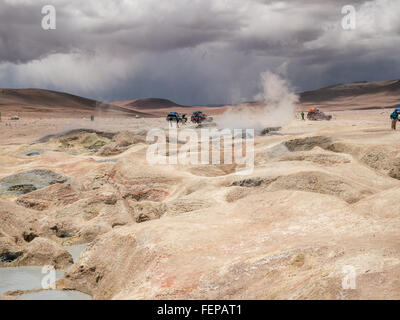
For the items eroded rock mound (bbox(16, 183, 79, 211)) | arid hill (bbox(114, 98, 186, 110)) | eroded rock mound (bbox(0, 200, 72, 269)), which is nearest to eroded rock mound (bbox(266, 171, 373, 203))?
eroded rock mound (bbox(0, 200, 72, 269))

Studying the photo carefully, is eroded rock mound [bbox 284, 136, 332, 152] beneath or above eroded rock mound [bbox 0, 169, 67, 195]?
above

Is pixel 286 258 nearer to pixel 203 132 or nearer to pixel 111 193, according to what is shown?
pixel 111 193

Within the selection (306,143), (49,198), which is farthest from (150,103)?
(49,198)

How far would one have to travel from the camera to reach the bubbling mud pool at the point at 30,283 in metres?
8.95

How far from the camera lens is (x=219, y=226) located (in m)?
9.74

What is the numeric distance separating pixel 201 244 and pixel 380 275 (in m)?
3.48

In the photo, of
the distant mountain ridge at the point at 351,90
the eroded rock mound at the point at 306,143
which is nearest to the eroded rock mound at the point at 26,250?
the eroded rock mound at the point at 306,143

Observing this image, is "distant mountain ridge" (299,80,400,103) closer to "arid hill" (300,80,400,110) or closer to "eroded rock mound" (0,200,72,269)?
"arid hill" (300,80,400,110)

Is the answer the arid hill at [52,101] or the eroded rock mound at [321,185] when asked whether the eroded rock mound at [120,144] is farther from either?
the arid hill at [52,101]

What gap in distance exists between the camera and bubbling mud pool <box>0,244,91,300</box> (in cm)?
895

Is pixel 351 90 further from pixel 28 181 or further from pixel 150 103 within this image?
pixel 28 181

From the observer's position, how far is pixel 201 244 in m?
8.51

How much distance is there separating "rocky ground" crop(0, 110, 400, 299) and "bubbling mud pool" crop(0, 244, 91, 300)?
0.58 ft

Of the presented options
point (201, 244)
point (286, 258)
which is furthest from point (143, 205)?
point (286, 258)
